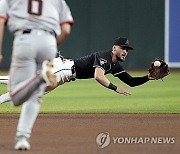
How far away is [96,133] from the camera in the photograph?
7.74 metres

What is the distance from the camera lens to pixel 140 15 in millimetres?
22094

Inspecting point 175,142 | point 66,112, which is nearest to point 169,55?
point 66,112

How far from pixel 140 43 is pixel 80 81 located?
4.25m

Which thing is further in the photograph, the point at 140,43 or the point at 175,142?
the point at 140,43

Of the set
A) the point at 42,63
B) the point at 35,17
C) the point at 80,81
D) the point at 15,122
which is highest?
the point at 35,17

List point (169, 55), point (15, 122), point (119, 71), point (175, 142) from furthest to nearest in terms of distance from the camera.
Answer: point (169, 55) → point (119, 71) → point (15, 122) → point (175, 142)

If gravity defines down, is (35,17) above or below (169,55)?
above

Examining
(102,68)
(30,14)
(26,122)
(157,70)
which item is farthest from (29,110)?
(157,70)

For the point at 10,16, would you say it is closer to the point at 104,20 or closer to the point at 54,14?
the point at 54,14

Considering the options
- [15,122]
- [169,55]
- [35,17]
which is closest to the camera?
[35,17]

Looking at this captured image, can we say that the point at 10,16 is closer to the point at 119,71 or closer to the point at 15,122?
the point at 15,122

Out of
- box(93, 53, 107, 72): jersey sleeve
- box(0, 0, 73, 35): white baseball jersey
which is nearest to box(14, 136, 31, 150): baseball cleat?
box(0, 0, 73, 35): white baseball jersey

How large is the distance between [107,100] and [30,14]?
7028 millimetres

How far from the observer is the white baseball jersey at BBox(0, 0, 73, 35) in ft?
19.6
